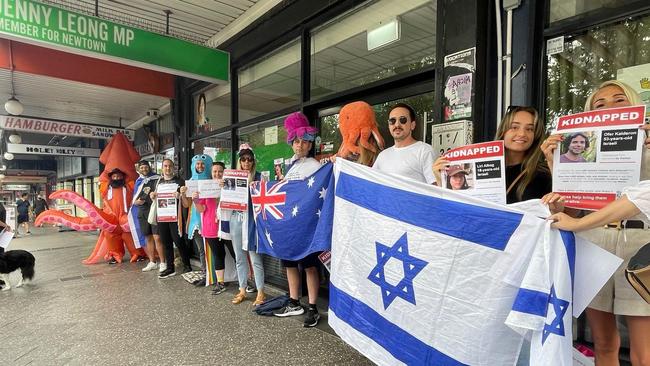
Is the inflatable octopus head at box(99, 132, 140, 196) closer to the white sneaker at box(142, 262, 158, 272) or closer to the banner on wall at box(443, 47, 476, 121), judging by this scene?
the white sneaker at box(142, 262, 158, 272)

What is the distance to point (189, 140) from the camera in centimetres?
603

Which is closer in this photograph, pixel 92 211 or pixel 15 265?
pixel 15 265

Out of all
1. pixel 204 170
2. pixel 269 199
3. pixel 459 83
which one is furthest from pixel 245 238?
pixel 459 83

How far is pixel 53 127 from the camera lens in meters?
7.16

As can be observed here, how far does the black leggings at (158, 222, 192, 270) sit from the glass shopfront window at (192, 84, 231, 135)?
1.69 meters

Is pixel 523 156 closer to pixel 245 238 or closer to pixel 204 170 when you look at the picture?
pixel 245 238

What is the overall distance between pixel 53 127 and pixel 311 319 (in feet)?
23.8

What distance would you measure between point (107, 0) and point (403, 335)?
459 cm

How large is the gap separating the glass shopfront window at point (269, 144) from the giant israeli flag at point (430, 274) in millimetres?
2165

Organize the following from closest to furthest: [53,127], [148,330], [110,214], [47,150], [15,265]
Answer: [148,330]
[15,265]
[110,214]
[53,127]
[47,150]

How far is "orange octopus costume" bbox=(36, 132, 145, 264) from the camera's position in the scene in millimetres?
5559

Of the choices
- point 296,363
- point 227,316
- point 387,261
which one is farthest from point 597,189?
point 227,316

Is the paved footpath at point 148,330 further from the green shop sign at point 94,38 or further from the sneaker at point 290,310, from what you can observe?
the green shop sign at point 94,38

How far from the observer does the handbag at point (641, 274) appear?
1.14 metres
